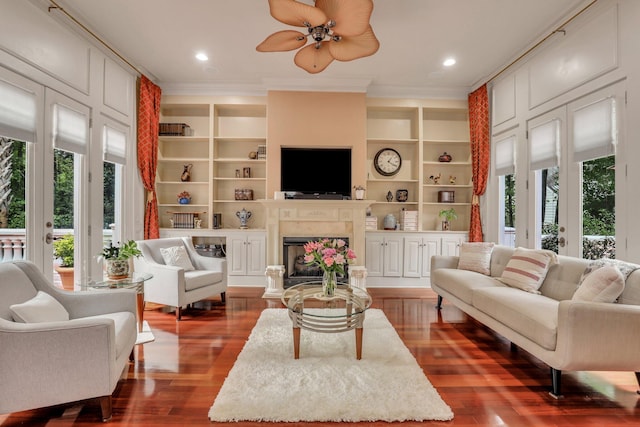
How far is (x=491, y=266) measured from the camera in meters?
3.79

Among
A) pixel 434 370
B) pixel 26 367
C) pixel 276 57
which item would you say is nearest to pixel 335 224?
pixel 276 57

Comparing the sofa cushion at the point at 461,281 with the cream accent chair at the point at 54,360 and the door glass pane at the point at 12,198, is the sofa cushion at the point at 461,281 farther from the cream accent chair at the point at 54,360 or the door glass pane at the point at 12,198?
the door glass pane at the point at 12,198

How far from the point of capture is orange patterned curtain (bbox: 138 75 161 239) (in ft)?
15.2

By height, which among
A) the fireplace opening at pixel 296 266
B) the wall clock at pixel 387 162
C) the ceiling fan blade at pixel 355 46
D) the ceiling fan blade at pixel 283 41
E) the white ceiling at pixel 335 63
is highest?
the white ceiling at pixel 335 63

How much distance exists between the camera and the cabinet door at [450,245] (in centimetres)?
510

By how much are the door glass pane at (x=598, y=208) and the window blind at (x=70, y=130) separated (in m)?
5.20

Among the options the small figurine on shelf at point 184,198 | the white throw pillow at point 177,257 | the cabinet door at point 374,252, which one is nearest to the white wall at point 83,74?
the small figurine on shelf at point 184,198

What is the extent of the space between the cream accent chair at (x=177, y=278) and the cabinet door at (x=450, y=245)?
129 inches

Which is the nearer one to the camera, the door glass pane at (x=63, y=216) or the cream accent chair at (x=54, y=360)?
the cream accent chair at (x=54, y=360)

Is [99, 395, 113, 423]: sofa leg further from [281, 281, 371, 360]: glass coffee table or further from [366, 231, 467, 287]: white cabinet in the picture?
[366, 231, 467, 287]: white cabinet

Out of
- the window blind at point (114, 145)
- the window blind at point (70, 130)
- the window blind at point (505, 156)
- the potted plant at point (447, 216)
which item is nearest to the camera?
the window blind at point (70, 130)

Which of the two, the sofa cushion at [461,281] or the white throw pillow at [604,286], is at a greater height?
the white throw pillow at [604,286]

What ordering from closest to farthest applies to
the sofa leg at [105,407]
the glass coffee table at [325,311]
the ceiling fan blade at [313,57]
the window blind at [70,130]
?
the sofa leg at [105,407] → the glass coffee table at [325,311] → the ceiling fan blade at [313,57] → the window blind at [70,130]

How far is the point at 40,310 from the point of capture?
193 cm
